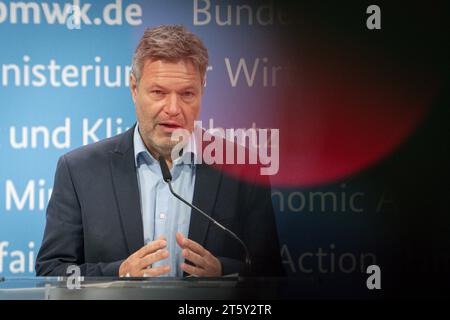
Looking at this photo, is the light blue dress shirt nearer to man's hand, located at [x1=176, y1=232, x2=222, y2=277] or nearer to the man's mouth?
the man's mouth

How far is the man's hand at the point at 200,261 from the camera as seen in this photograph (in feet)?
10.8

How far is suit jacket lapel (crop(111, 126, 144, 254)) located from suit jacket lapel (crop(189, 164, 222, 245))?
10.4 inches

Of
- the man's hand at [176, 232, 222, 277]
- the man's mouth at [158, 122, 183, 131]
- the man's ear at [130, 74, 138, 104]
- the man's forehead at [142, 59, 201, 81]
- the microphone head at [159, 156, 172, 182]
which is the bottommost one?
the man's hand at [176, 232, 222, 277]

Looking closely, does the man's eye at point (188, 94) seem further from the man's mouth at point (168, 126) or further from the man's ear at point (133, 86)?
the man's ear at point (133, 86)

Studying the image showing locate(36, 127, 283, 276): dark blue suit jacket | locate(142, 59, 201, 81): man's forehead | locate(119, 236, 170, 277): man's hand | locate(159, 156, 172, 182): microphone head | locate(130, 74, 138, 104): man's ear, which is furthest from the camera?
locate(130, 74, 138, 104): man's ear

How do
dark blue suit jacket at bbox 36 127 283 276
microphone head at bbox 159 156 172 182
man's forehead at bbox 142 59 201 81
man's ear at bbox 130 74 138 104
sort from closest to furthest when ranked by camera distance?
microphone head at bbox 159 156 172 182
dark blue suit jacket at bbox 36 127 283 276
man's forehead at bbox 142 59 201 81
man's ear at bbox 130 74 138 104

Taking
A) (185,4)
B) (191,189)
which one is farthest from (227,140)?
(185,4)

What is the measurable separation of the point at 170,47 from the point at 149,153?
1.81 ft

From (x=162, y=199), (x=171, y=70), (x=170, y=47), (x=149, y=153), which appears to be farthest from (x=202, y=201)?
(x=170, y=47)

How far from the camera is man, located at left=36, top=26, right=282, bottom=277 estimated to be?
3650 millimetres

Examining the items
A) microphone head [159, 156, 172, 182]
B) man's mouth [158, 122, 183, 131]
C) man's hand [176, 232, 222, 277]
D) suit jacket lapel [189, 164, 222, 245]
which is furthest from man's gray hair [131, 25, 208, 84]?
man's hand [176, 232, 222, 277]

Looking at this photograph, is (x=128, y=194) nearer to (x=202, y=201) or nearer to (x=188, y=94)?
(x=202, y=201)

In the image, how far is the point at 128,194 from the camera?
12.2ft
